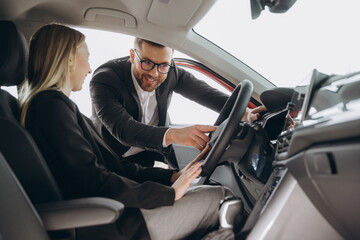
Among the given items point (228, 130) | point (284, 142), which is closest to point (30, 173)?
point (228, 130)

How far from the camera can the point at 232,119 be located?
3.40 ft

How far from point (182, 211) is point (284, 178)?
39cm

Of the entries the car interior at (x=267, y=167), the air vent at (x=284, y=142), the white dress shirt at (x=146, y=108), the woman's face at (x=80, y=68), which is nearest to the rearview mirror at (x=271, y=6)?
the car interior at (x=267, y=167)

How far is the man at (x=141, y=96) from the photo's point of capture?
5.43 ft

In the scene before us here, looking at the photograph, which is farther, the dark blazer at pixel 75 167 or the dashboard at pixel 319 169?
the dark blazer at pixel 75 167

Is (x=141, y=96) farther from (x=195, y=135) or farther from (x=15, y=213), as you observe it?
(x=15, y=213)

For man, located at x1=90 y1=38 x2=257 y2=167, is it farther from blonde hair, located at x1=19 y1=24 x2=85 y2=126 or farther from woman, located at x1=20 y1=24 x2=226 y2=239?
blonde hair, located at x1=19 y1=24 x2=85 y2=126

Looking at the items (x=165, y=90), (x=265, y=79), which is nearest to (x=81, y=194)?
(x=165, y=90)

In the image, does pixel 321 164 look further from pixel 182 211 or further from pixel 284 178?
pixel 182 211

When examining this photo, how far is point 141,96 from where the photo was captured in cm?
210

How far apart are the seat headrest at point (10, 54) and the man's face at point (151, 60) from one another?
0.97 metres

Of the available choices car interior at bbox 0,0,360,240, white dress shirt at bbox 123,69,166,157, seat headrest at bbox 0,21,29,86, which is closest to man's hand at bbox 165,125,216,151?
car interior at bbox 0,0,360,240

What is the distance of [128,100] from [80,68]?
73cm

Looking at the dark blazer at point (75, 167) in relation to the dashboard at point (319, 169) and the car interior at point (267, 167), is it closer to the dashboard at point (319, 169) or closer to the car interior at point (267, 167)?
the car interior at point (267, 167)
